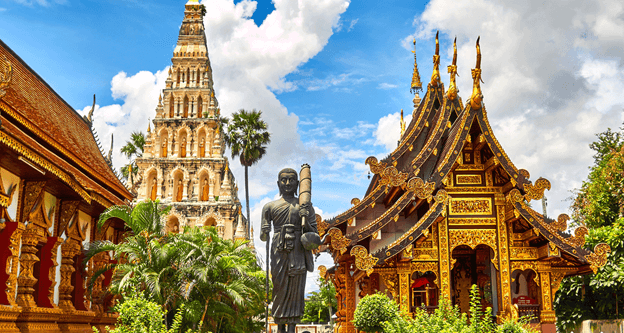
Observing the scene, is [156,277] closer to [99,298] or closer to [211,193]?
[99,298]

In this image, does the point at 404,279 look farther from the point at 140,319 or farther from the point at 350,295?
the point at 140,319

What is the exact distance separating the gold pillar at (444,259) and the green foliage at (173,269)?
608cm

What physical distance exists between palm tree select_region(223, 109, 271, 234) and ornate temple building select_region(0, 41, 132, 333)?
921 inches

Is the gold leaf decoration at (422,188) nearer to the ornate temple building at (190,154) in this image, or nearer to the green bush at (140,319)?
the green bush at (140,319)

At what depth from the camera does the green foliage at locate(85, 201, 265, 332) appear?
15.1 meters

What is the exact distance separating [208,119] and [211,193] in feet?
21.4

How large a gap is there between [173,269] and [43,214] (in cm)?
385

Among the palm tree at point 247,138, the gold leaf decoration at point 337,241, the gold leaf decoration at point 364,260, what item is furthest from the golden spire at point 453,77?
the palm tree at point 247,138

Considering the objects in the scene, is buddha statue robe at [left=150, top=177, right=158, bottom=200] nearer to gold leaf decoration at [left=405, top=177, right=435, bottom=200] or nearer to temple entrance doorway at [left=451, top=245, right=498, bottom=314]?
temple entrance doorway at [left=451, top=245, right=498, bottom=314]

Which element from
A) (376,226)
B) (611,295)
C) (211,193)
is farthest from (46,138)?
(211,193)

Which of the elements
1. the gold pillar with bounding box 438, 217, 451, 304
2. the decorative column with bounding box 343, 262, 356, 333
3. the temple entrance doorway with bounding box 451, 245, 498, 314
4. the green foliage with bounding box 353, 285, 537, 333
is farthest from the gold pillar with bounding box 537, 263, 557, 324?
the decorative column with bounding box 343, 262, 356, 333

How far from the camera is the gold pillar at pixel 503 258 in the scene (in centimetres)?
1339

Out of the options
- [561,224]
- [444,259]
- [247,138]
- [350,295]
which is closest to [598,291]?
[561,224]

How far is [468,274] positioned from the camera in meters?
16.3
